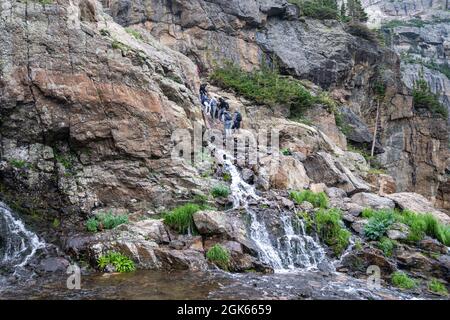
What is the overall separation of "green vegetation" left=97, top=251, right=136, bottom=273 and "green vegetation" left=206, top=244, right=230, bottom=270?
2265 millimetres

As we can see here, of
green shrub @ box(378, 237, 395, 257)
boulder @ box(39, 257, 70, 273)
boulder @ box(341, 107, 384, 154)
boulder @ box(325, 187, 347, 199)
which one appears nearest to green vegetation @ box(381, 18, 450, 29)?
boulder @ box(341, 107, 384, 154)

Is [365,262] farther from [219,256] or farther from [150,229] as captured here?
[150,229]

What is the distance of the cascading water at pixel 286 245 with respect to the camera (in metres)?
13.1

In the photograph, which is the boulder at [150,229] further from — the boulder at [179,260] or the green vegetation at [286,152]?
the green vegetation at [286,152]

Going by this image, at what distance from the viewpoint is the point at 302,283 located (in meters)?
11.1

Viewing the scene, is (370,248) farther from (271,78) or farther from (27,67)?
(271,78)

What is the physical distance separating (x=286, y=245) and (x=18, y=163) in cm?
988

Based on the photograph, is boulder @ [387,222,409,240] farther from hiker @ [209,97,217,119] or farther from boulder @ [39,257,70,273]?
hiker @ [209,97,217,119]

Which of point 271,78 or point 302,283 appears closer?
point 302,283

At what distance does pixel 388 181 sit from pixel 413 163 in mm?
13511

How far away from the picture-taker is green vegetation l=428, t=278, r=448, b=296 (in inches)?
451

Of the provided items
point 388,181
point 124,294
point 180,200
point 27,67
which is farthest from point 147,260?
point 388,181

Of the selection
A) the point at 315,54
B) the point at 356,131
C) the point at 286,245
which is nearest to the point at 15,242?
the point at 286,245

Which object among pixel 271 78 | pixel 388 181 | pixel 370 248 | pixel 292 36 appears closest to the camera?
pixel 370 248
